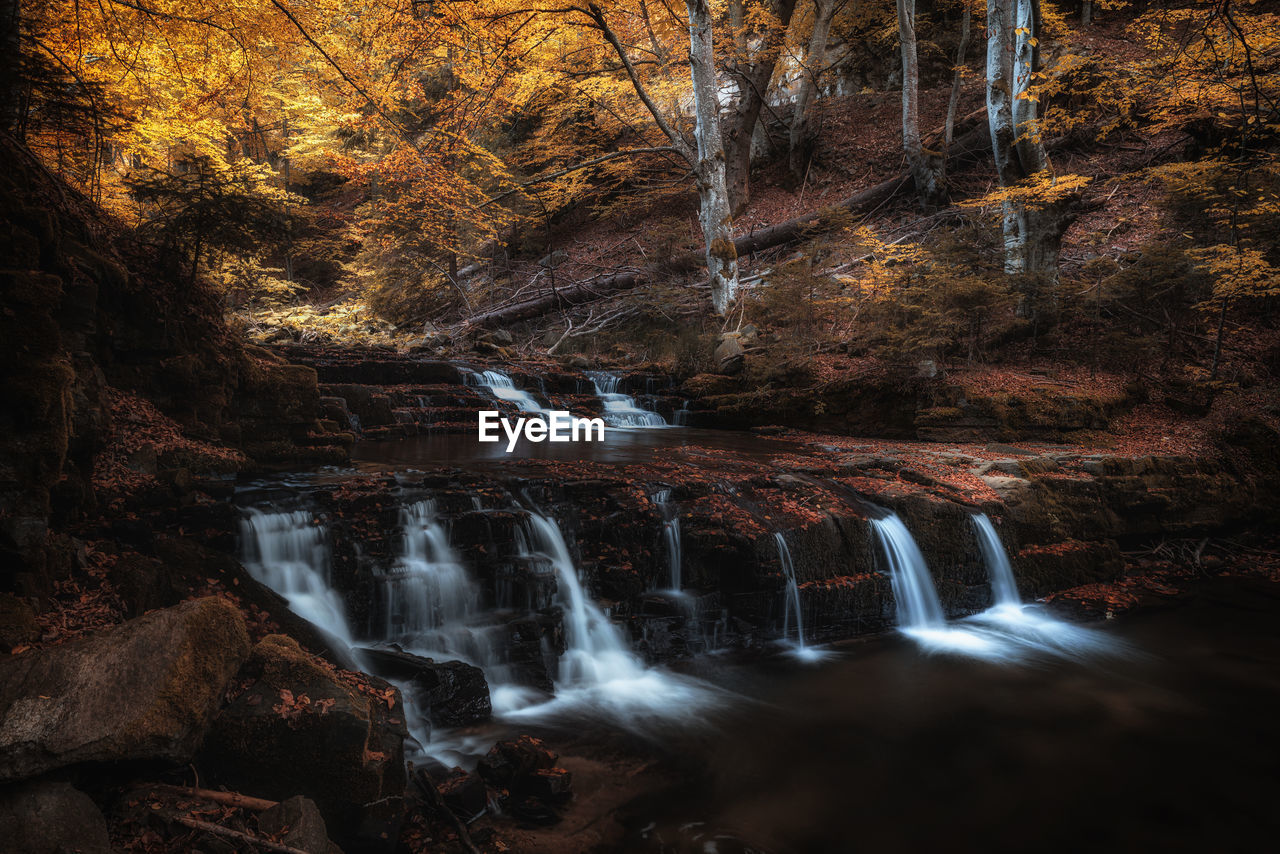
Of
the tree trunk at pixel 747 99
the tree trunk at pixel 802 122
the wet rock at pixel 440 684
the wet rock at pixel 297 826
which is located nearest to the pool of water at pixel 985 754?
the wet rock at pixel 440 684

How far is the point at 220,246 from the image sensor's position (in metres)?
6.42

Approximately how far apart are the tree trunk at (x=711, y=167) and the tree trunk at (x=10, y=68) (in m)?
10.5

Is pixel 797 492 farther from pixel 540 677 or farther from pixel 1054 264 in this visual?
pixel 1054 264

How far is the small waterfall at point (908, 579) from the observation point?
21.7 feet

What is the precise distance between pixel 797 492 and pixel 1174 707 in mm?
3658

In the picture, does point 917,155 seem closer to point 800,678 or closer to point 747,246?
point 747,246

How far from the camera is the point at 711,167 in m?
13.2

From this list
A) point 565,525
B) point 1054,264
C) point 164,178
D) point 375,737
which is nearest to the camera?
point 375,737

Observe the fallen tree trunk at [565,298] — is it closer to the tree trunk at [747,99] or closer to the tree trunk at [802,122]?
the tree trunk at [747,99]

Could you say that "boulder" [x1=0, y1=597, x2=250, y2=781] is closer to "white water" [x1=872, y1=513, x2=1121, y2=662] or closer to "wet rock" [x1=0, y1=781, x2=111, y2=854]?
"wet rock" [x1=0, y1=781, x2=111, y2=854]

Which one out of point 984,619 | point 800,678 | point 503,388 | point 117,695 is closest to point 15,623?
point 117,695

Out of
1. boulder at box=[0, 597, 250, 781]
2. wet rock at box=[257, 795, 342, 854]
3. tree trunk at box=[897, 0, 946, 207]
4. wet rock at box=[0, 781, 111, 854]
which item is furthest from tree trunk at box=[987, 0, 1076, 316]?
wet rock at box=[0, 781, 111, 854]

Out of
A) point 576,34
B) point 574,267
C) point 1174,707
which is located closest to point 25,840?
point 1174,707

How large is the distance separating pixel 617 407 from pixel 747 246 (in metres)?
7.55
